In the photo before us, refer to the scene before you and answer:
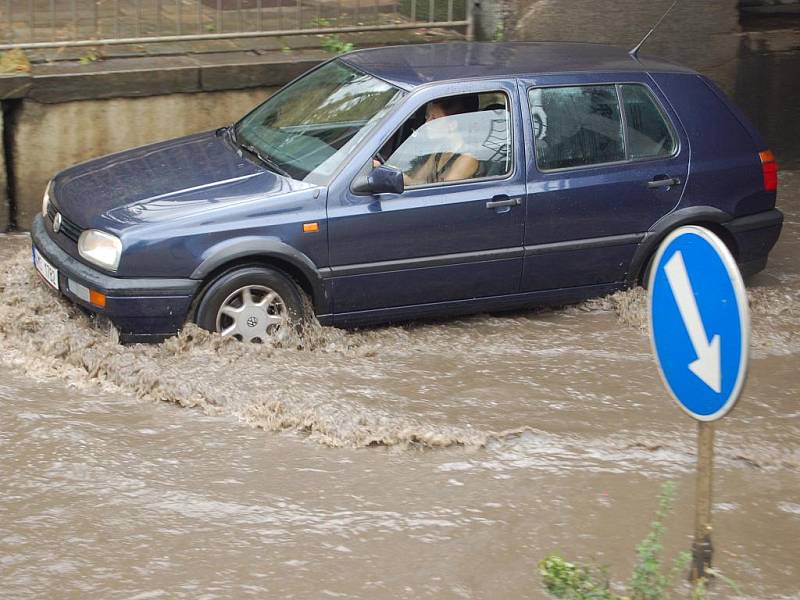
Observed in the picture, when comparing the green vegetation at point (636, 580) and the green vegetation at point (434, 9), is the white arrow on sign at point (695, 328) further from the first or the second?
the green vegetation at point (434, 9)

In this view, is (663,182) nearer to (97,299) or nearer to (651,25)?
(97,299)

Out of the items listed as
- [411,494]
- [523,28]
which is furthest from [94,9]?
[411,494]

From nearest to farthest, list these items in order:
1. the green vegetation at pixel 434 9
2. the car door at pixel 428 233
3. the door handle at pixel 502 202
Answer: the car door at pixel 428 233 < the door handle at pixel 502 202 < the green vegetation at pixel 434 9

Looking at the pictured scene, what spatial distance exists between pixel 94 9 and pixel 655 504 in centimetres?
588

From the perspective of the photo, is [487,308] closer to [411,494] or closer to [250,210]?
[250,210]

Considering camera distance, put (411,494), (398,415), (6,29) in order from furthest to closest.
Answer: (6,29), (398,415), (411,494)

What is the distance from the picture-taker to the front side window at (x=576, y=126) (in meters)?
6.49

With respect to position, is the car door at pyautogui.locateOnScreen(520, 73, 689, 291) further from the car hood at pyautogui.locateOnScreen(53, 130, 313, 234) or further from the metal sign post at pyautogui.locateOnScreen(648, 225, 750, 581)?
the metal sign post at pyautogui.locateOnScreen(648, 225, 750, 581)

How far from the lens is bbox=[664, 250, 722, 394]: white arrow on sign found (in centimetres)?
336

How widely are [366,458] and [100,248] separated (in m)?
1.83

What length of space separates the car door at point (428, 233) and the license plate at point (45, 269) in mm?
1510

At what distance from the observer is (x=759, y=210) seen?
7.14 metres

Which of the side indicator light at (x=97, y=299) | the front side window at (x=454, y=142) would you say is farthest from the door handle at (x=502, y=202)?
the side indicator light at (x=97, y=299)

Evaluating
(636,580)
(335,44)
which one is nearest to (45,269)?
(335,44)
